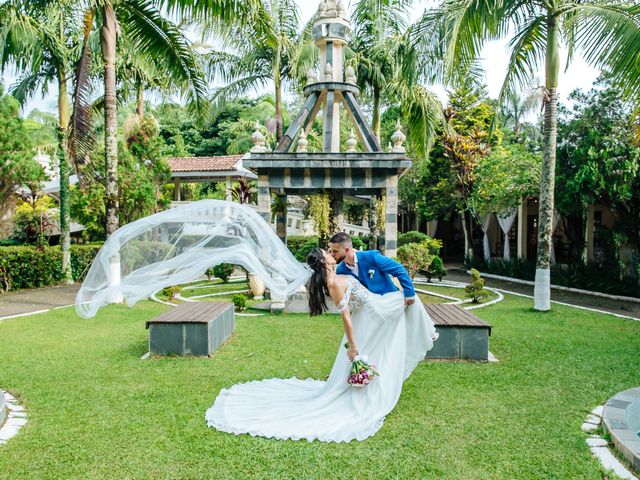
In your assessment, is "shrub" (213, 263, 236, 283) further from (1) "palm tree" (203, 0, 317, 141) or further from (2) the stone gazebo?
(1) "palm tree" (203, 0, 317, 141)

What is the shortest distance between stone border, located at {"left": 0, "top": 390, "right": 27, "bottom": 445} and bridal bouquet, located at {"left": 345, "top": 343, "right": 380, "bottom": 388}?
3349mm

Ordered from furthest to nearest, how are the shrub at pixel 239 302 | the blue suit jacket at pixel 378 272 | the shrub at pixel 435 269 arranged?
the shrub at pixel 435 269 < the shrub at pixel 239 302 < the blue suit jacket at pixel 378 272

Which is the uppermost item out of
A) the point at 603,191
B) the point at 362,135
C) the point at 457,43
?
the point at 457,43

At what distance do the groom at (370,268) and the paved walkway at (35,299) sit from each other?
983 cm

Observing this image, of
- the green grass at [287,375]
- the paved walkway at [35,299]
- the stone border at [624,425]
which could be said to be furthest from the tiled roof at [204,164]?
the stone border at [624,425]

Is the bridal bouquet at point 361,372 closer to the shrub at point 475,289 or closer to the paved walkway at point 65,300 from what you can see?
the shrub at point 475,289

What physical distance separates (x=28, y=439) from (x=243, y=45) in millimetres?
16347

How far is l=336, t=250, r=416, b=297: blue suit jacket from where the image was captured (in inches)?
216

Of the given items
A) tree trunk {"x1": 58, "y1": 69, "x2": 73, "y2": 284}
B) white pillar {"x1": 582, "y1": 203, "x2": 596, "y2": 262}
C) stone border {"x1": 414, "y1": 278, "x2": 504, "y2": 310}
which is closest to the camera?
stone border {"x1": 414, "y1": 278, "x2": 504, "y2": 310}

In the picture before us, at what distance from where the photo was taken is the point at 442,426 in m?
5.13

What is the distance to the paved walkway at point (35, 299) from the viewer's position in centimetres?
1272

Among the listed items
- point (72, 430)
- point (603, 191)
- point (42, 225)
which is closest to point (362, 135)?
point (603, 191)

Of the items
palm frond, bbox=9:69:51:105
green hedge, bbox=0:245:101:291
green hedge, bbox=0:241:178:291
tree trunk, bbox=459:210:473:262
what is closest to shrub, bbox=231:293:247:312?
green hedge, bbox=0:241:178:291

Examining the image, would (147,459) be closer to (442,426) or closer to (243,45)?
(442,426)
